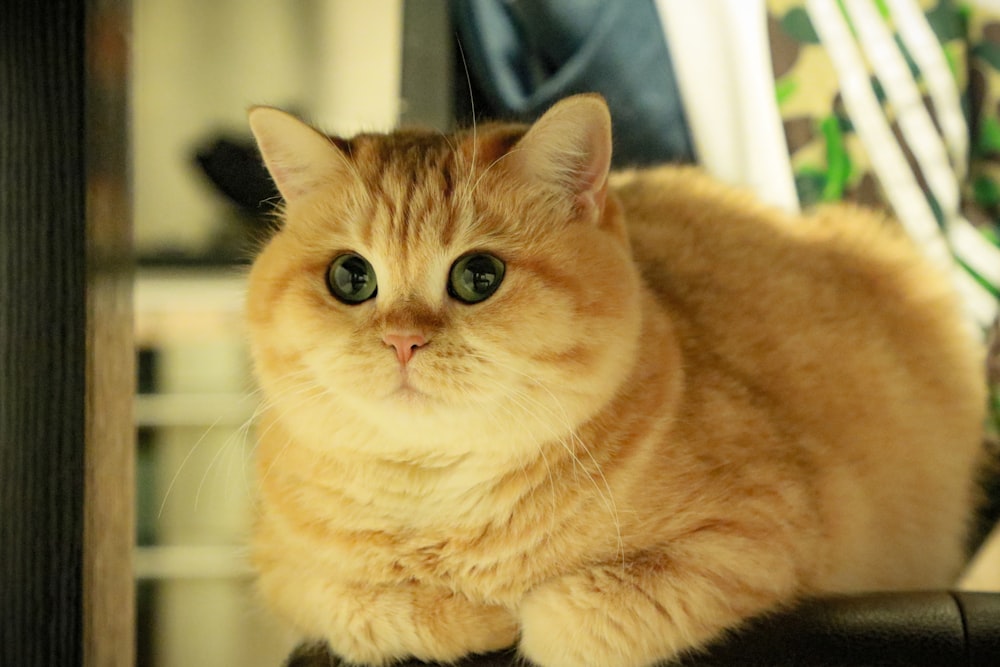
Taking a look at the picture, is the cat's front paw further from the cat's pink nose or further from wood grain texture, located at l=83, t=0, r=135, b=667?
wood grain texture, located at l=83, t=0, r=135, b=667

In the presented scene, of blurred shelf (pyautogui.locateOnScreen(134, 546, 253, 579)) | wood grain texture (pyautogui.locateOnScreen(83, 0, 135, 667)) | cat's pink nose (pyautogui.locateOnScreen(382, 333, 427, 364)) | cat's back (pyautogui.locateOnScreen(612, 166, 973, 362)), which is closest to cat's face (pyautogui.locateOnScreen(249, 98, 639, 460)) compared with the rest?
cat's pink nose (pyautogui.locateOnScreen(382, 333, 427, 364))

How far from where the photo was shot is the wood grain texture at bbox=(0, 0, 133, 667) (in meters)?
0.80

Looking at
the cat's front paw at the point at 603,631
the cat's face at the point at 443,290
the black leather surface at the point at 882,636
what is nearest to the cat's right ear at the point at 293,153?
the cat's face at the point at 443,290

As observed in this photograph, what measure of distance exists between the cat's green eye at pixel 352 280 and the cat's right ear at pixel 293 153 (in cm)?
13

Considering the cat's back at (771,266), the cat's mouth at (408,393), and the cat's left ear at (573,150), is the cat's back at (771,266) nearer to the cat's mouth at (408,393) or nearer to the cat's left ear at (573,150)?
the cat's left ear at (573,150)

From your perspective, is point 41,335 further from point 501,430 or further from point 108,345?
point 501,430

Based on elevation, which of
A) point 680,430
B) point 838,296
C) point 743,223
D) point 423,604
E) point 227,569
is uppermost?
point 743,223

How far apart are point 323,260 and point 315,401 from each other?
0.55ft

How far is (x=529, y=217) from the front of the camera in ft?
3.41

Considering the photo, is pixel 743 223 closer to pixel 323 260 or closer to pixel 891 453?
pixel 891 453

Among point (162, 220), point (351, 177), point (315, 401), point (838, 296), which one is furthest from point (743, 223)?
Answer: point (162, 220)

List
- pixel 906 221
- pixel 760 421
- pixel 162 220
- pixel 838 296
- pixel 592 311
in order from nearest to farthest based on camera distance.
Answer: pixel 592 311 < pixel 760 421 < pixel 838 296 < pixel 906 221 < pixel 162 220

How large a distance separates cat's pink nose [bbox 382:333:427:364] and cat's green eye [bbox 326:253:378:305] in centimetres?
11

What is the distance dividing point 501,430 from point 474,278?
6.8 inches
